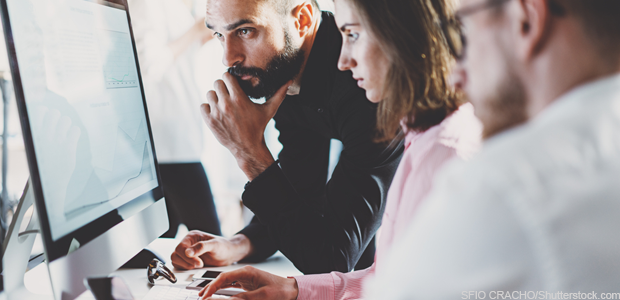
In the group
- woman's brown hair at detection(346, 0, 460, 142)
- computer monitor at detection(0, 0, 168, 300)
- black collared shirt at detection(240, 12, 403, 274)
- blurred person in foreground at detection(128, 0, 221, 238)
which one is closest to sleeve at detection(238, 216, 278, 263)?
black collared shirt at detection(240, 12, 403, 274)

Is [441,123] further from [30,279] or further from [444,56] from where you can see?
[30,279]

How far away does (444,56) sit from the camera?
70 centimetres

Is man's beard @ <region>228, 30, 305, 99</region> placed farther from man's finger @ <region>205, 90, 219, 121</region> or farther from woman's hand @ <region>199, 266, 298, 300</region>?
woman's hand @ <region>199, 266, 298, 300</region>

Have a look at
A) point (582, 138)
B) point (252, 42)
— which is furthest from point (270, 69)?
point (582, 138)

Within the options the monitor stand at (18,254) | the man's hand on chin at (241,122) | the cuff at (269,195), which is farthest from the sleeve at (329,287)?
the monitor stand at (18,254)

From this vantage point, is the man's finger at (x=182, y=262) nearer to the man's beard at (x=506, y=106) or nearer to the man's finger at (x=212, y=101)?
the man's finger at (x=212, y=101)

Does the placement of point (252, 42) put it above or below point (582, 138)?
above

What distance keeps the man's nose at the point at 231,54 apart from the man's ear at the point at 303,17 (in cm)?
20

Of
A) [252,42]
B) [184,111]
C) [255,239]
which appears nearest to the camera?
[255,239]

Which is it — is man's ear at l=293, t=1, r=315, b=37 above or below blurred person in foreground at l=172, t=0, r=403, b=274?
above

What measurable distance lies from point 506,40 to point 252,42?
0.96 meters

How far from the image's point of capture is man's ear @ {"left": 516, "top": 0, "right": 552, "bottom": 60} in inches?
13.5

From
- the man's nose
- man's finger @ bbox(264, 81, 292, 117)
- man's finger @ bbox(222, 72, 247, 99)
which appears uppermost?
the man's nose

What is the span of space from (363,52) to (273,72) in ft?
1.75
